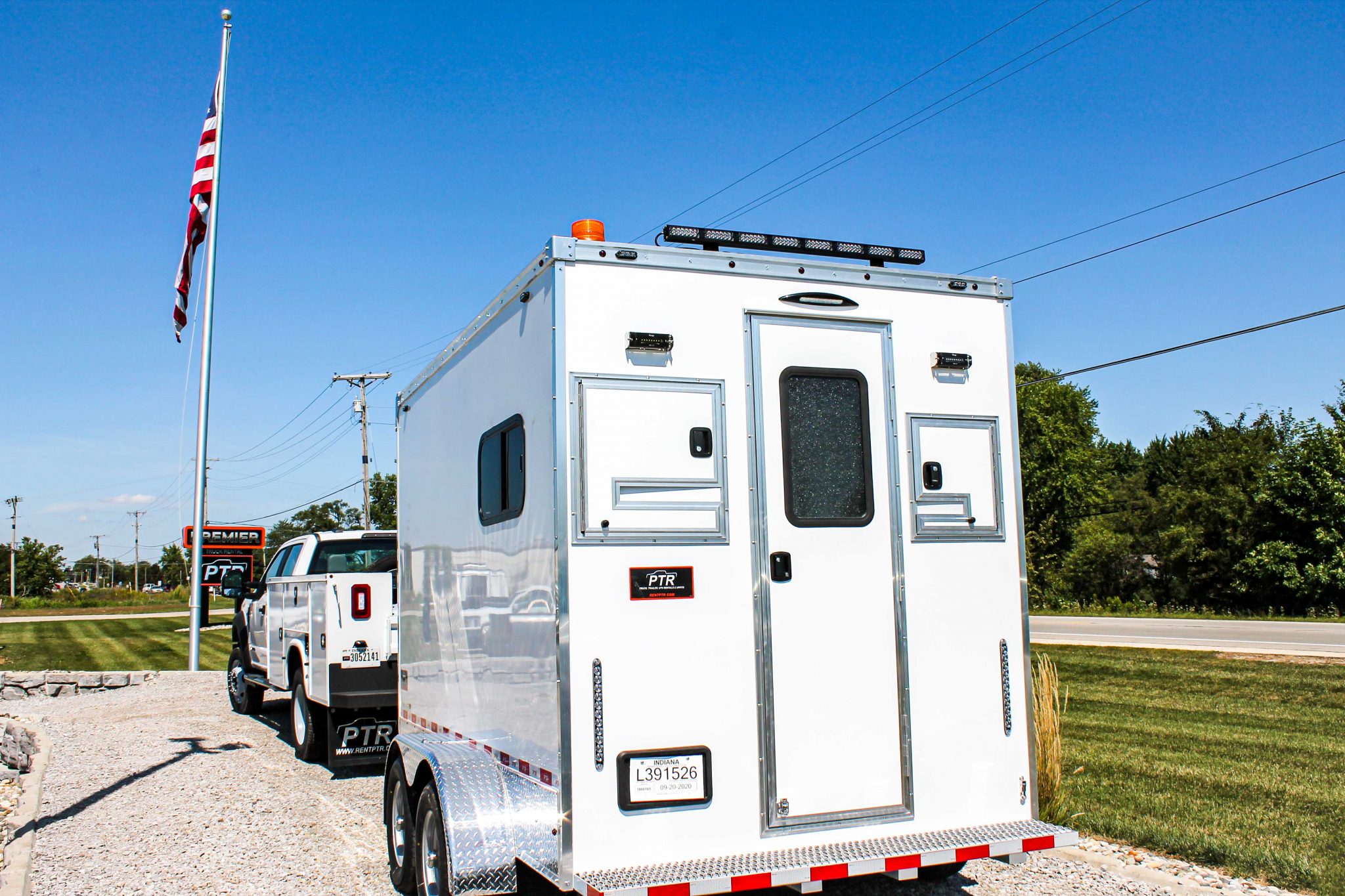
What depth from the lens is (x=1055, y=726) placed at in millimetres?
6535

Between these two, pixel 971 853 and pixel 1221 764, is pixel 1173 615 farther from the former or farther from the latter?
pixel 971 853

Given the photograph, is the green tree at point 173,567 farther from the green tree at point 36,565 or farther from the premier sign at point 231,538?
the premier sign at point 231,538

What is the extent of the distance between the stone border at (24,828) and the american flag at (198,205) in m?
9.15

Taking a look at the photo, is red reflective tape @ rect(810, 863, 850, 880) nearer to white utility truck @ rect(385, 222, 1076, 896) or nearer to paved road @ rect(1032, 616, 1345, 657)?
white utility truck @ rect(385, 222, 1076, 896)

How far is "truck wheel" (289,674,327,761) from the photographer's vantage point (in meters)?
9.80

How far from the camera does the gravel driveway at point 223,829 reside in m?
5.92

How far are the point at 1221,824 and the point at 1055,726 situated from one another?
4.07ft

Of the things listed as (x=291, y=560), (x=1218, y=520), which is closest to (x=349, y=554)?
(x=291, y=560)

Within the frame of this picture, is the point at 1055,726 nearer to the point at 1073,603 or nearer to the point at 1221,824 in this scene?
the point at 1221,824

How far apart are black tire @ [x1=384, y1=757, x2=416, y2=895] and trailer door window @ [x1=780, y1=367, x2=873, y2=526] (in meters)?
2.68

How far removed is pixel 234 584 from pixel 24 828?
4.72m

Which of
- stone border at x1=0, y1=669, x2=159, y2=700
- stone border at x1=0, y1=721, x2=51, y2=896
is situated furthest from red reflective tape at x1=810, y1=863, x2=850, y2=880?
stone border at x1=0, y1=669, x2=159, y2=700

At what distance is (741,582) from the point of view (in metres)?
4.30

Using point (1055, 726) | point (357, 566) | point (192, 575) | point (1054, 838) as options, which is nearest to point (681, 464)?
point (1054, 838)
